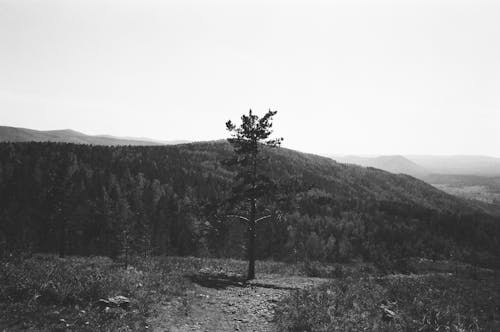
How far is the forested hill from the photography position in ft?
233

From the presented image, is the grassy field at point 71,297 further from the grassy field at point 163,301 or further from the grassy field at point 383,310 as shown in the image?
the grassy field at point 383,310

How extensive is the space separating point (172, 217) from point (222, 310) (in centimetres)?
7628

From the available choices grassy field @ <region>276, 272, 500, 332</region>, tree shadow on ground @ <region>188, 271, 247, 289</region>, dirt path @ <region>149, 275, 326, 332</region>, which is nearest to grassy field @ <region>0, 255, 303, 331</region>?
dirt path @ <region>149, 275, 326, 332</region>

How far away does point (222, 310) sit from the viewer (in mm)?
13781

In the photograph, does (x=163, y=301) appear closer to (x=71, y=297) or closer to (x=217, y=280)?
(x=71, y=297)

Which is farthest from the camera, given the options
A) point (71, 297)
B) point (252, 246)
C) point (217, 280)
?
point (252, 246)

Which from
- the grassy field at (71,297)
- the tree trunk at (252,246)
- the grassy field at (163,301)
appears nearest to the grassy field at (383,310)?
the grassy field at (163,301)

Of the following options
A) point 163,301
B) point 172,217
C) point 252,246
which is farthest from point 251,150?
point 172,217

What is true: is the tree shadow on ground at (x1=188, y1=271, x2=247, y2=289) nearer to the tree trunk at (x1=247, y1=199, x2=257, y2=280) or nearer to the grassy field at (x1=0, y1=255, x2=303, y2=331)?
the tree trunk at (x1=247, y1=199, x2=257, y2=280)

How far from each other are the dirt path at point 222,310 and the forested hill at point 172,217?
113 ft

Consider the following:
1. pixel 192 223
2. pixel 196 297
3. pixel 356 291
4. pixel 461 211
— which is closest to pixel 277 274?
pixel 356 291

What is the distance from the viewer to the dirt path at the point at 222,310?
462 inches

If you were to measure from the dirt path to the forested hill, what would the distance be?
3447 centimetres

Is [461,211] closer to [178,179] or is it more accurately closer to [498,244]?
[498,244]
